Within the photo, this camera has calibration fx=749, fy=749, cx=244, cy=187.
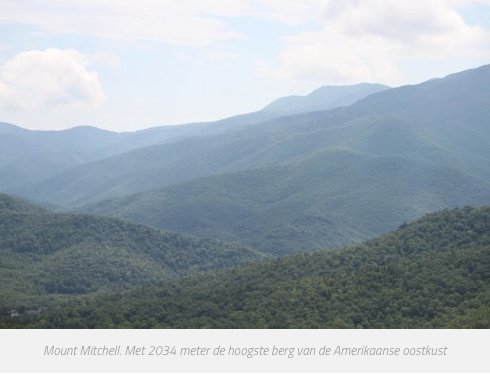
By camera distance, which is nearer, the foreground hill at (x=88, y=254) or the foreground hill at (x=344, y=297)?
the foreground hill at (x=344, y=297)

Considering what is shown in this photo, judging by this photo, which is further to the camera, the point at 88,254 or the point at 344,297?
the point at 88,254

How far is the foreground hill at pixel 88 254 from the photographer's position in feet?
432

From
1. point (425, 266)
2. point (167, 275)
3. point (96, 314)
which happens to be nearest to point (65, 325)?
point (96, 314)

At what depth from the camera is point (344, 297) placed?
69250mm

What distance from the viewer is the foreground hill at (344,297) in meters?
63.5

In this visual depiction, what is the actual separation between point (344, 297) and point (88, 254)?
87.3 meters

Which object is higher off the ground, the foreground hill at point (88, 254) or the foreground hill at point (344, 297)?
the foreground hill at point (344, 297)

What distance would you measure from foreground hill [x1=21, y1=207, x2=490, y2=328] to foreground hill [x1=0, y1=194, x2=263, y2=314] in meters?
44.0

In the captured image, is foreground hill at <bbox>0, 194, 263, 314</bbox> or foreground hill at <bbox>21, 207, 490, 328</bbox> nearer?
foreground hill at <bbox>21, 207, 490, 328</bbox>

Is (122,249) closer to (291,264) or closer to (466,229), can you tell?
(291,264)

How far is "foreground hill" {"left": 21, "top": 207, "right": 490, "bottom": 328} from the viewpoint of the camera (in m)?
63.5

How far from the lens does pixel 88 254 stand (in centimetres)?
14688

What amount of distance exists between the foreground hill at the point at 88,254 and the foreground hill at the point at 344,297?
43981 millimetres

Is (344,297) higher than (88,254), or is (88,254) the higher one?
(344,297)
